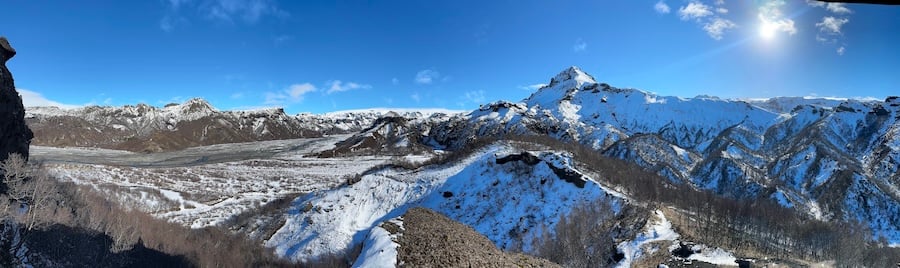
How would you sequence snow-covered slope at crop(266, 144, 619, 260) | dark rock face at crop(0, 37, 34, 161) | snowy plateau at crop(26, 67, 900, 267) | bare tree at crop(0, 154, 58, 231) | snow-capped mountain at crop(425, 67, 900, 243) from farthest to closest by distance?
snow-capped mountain at crop(425, 67, 900, 243)
snow-covered slope at crop(266, 144, 619, 260)
dark rock face at crop(0, 37, 34, 161)
snowy plateau at crop(26, 67, 900, 267)
bare tree at crop(0, 154, 58, 231)

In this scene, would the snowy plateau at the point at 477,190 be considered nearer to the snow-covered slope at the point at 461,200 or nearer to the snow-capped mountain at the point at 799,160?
the snow-covered slope at the point at 461,200

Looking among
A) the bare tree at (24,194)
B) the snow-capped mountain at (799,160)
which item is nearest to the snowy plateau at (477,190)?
the snow-capped mountain at (799,160)

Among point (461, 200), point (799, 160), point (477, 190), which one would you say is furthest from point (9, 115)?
point (799, 160)

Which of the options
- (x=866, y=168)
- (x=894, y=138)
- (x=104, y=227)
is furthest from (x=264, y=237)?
(x=894, y=138)

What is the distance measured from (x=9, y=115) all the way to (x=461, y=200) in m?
45.6

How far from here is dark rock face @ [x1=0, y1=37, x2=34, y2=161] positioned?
145 ft

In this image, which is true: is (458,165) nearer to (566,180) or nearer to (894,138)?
(566,180)

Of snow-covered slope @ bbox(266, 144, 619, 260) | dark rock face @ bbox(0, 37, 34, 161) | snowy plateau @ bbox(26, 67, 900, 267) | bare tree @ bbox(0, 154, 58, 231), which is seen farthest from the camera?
snow-covered slope @ bbox(266, 144, 619, 260)

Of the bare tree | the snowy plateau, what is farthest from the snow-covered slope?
the bare tree

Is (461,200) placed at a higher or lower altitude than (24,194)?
lower

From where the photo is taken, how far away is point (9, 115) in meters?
45.6

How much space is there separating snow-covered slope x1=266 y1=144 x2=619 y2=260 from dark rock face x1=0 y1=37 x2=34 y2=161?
26164mm

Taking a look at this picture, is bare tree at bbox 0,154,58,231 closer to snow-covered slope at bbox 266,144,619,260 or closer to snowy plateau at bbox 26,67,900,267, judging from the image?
snowy plateau at bbox 26,67,900,267

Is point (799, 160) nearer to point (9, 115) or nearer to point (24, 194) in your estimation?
point (24, 194)
